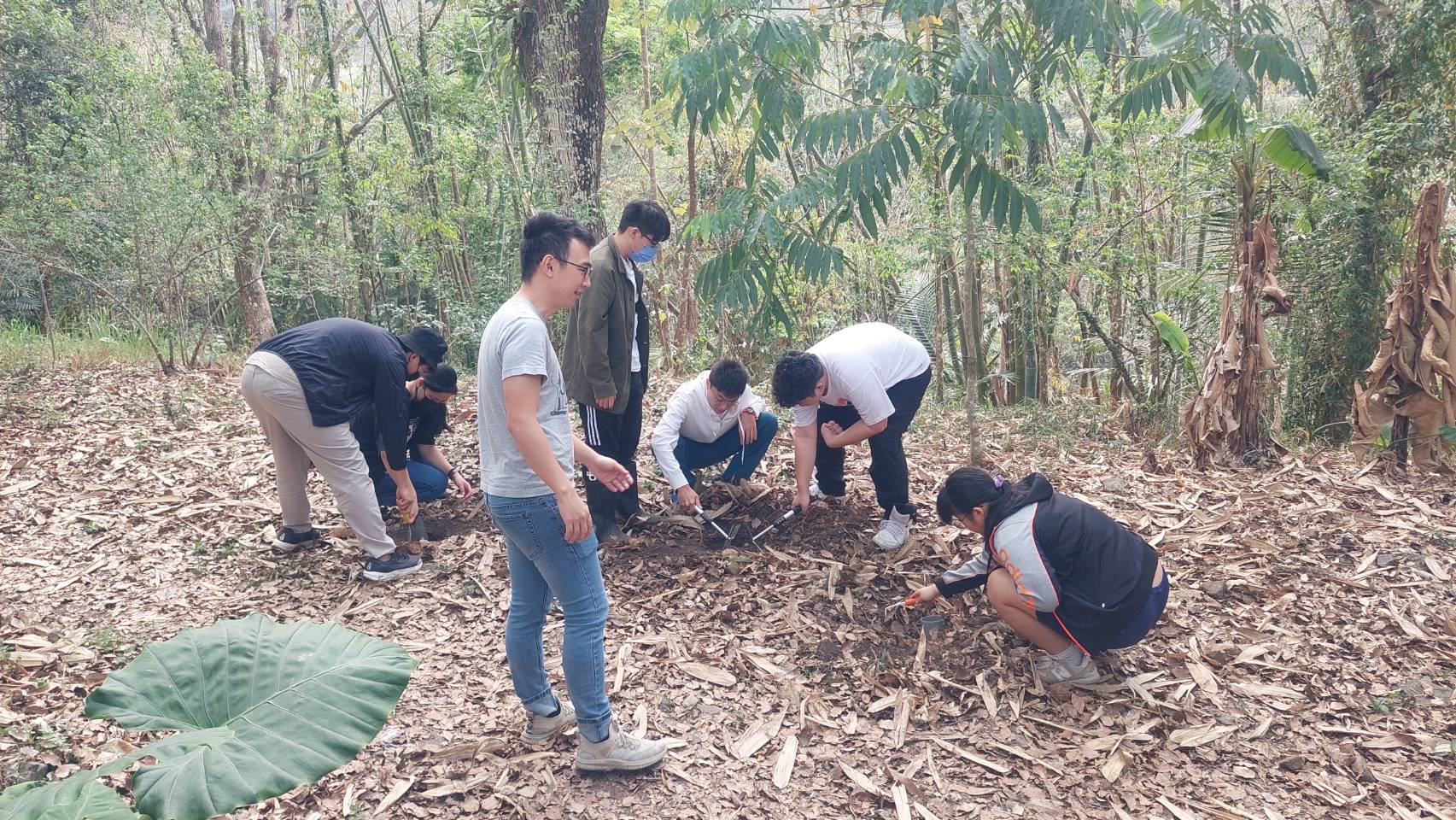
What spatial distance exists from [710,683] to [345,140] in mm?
7291

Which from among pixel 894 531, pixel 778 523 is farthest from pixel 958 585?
pixel 778 523

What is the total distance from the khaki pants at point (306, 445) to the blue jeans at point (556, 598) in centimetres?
154

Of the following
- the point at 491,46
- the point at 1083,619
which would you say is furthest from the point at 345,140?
the point at 1083,619

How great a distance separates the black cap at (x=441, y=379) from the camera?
4146mm

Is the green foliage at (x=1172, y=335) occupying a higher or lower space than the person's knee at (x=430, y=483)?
higher

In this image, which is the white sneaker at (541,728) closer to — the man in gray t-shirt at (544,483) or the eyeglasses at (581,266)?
the man in gray t-shirt at (544,483)

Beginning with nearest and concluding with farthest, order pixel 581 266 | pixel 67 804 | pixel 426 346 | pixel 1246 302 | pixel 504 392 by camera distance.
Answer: pixel 67 804 → pixel 504 392 → pixel 581 266 → pixel 426 346 → pixel 1246 302

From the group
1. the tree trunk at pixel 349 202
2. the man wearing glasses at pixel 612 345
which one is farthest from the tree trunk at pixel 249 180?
the man wearing glasses at pixel 612 345

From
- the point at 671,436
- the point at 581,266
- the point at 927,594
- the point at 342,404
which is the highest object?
the point at 581,266

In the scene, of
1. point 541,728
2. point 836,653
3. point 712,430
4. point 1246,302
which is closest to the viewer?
point 541,728

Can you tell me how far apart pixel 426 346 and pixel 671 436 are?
1.28m

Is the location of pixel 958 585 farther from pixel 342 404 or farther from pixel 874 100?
pixel 342 404

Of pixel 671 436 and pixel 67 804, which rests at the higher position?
pixel 671 436

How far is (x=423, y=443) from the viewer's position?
458 centimetres
